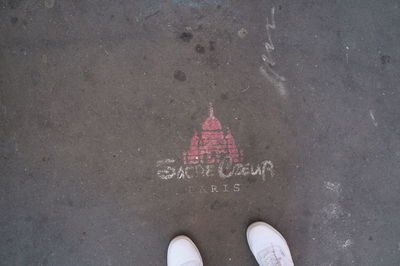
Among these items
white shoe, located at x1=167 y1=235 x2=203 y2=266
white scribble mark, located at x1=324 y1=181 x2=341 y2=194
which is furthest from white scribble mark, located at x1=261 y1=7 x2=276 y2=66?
white shoe, located at x1=167 y1=235 x2=203 y2=266

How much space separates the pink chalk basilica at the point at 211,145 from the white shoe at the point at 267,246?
2.29 ft

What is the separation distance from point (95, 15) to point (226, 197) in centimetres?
216

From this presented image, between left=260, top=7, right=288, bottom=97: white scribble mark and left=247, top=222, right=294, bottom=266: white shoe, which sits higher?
left=260, top=7, right=288, bottom=97: white scribble mark

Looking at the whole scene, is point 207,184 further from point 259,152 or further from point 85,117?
point 85,117

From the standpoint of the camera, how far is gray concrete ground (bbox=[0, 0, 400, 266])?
2.59 metres

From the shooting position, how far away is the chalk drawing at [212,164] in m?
2.63

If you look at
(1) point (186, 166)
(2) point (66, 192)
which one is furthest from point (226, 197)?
(2) point (66, 192)

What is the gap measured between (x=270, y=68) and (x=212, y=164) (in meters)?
1.09

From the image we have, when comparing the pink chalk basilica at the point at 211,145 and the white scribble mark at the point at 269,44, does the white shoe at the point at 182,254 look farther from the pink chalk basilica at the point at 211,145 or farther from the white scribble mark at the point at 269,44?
the white scribble mark at the point at 269,44

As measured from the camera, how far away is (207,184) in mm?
2650

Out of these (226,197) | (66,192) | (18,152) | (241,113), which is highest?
(241,113)

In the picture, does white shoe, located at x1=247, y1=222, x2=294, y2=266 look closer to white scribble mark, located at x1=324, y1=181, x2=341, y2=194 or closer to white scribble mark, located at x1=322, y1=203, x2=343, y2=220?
white scribble mark, located at x1=322, y1=203, x2=343, y2=220

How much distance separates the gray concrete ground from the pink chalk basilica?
0.22 feet

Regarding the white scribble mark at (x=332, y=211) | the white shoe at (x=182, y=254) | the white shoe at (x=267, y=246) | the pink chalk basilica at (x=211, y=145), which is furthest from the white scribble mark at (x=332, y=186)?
the white shoe at (x=182, y=254)
